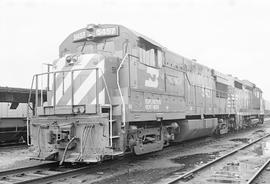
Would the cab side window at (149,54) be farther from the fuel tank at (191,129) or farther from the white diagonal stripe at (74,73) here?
the fuel tank at (191,129)

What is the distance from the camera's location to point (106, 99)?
7762 mm

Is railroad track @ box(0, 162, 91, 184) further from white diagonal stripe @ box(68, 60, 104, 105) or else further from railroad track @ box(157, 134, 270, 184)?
railroad track @ box(157, 134, 270, 184)

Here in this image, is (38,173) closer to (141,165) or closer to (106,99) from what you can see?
(106,99)

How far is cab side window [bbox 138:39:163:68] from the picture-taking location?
8656mm

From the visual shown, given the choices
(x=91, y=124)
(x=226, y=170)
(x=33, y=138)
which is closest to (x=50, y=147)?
(x=33, y=138)

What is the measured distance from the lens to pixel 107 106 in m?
7.44

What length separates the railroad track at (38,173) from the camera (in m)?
6.46

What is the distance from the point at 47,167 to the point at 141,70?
3.62 m

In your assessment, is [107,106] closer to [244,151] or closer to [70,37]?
[70,37]

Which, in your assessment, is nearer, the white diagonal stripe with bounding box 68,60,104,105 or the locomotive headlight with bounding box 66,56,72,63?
the white diagonal stripe with bounding box 68,60,104,105

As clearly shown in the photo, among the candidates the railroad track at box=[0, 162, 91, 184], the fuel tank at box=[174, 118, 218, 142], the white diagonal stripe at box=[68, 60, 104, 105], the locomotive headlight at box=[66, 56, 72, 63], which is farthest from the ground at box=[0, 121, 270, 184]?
the locomotive headlight at box=[66, 56, 72, 63]

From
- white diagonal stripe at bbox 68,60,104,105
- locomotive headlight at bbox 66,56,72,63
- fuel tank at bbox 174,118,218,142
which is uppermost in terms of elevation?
locomotive headlight at bbox 66,56,72,63

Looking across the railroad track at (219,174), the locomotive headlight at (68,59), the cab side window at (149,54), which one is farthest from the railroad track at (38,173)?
the cab side window at (149,54)

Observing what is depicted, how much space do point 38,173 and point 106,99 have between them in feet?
7.89
